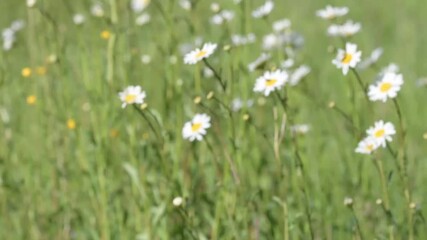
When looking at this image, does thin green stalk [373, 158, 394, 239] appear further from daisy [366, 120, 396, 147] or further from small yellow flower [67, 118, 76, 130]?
small yellow flower [67, 118, 76, 130]

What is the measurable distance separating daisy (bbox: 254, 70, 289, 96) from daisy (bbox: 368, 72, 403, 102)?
0.18 m

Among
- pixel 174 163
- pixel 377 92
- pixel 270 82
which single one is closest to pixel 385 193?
pixel 377 92

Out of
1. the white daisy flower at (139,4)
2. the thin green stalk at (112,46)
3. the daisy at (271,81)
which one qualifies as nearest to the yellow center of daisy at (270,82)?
the daisy at (271,81)

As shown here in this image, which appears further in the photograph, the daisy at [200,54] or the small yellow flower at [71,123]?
the small yellow flower at [71,123]

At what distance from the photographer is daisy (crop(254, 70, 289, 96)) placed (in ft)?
5.79

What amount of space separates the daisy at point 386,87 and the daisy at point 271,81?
18 cm

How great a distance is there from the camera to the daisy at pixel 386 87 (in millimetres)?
1727

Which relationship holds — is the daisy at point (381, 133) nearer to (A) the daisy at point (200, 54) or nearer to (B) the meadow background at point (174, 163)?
(B) the meadow background at point (174, 163)

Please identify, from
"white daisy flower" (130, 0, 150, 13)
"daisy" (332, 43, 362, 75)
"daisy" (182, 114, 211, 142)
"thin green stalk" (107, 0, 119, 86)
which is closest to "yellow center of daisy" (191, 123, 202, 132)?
"daisy" (182, 114, 211, 142)

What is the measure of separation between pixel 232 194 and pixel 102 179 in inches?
13.3

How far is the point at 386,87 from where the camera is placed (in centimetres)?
176

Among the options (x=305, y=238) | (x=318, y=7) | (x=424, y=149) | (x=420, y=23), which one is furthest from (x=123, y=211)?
(x=318, y=7)

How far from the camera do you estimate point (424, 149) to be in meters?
3.07

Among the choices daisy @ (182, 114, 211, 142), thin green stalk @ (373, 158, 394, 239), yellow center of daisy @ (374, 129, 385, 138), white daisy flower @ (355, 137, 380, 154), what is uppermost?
daisy @ (182, 114, 211, 142)
